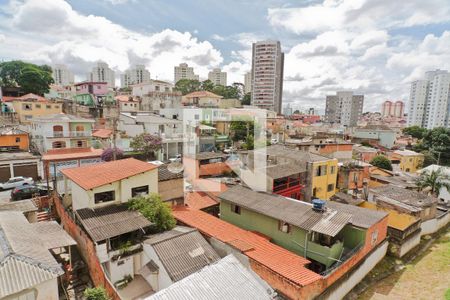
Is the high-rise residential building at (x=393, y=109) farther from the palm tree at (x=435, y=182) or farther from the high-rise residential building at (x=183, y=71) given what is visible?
the palm tree at (x=435, y=182)

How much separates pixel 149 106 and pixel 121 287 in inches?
1602

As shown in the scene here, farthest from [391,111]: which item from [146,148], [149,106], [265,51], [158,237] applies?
[158,237]

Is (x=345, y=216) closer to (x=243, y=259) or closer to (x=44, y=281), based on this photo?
(x=243, y=259)

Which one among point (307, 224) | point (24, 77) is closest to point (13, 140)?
point (24, 77)

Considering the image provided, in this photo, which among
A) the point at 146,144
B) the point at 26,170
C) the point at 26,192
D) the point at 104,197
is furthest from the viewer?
the point at 146,144

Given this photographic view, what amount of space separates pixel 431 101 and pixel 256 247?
4119 inches

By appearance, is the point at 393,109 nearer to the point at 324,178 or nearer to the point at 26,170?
the point at 324,178

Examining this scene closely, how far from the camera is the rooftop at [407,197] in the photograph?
66.7 feet

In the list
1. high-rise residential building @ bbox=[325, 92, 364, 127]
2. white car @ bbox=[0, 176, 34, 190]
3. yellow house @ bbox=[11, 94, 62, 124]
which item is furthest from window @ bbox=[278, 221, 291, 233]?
high-rise residential building @ bbox=[325, 92, 364, 127]

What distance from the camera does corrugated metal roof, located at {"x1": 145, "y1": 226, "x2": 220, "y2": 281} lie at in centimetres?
1085

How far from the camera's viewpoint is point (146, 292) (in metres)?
11.7

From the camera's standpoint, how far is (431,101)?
88000 millimetres

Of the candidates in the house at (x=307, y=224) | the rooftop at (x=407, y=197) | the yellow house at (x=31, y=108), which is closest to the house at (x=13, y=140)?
the yellow house at (x=31, y=108)

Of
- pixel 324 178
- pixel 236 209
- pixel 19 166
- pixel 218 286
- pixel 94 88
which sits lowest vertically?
pixel 236 209
